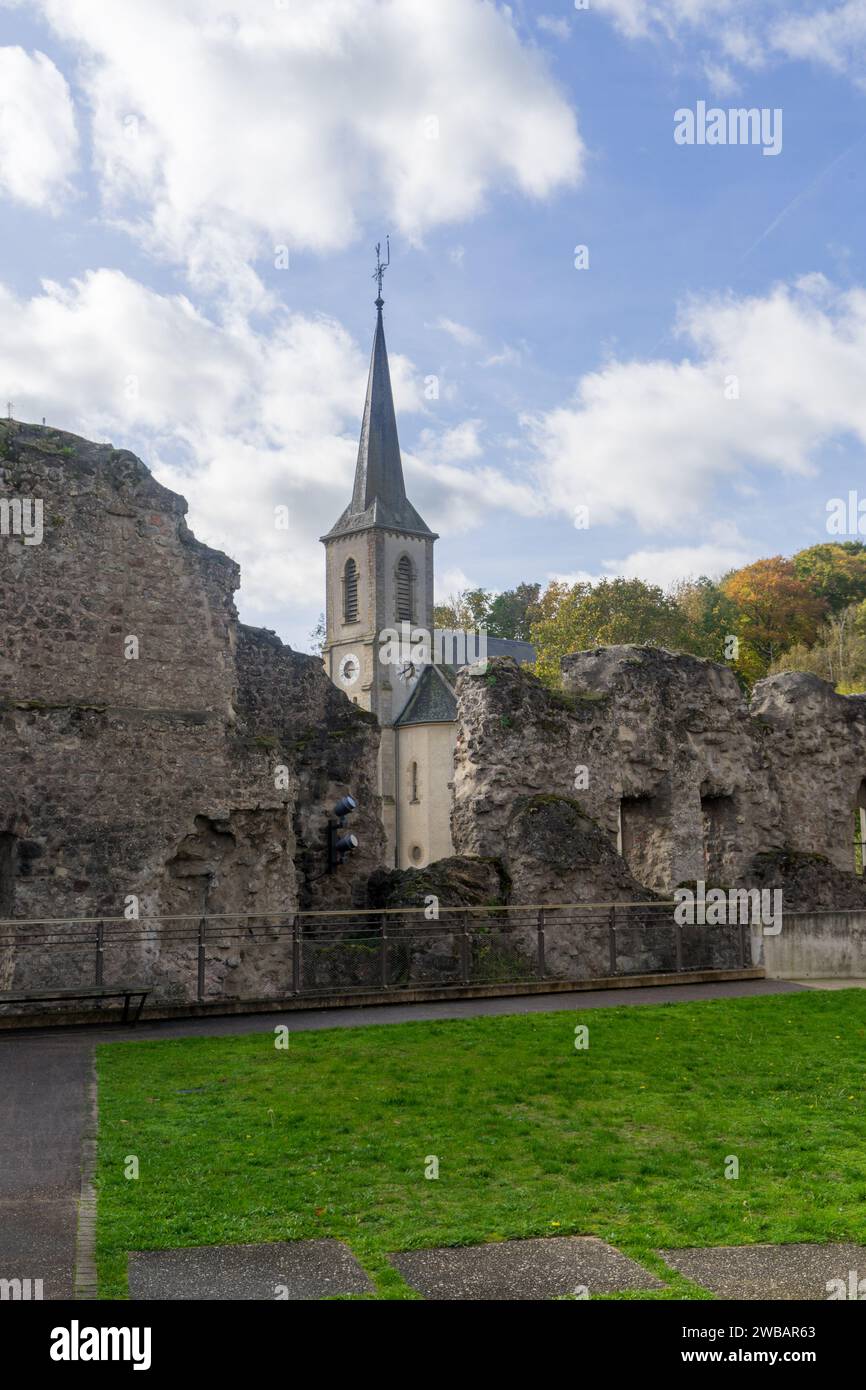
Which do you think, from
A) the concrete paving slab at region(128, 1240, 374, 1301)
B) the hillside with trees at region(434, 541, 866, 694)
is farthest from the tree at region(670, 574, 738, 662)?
the concrete paving slab at region(128, 1240, 374, 1301)

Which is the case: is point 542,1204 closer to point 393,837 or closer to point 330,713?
point 330,713

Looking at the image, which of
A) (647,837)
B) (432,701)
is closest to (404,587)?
(432,701)

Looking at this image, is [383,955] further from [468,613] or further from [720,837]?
[468,613]

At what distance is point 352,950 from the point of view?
17.1 m

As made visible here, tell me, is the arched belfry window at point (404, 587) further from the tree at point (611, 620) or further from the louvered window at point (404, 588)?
the tree at point (611, 620)

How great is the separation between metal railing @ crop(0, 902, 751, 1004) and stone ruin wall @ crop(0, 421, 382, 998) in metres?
0.05

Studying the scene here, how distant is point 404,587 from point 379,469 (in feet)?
26.0

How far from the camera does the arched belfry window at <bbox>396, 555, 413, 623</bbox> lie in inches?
3388

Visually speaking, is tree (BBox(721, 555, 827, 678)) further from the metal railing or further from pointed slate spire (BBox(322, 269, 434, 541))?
the metal railing
